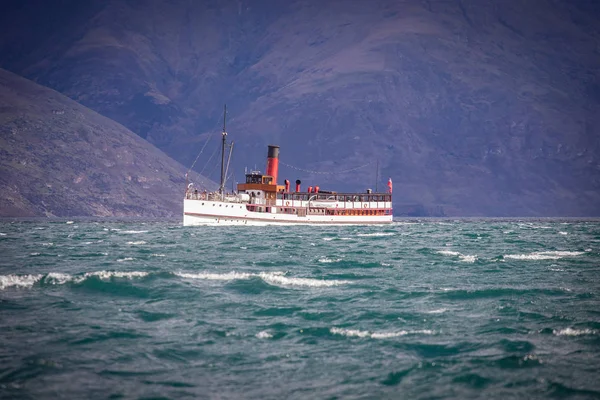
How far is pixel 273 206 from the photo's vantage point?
4966 inches

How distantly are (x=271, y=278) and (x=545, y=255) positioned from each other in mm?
27181

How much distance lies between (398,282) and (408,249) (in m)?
26.0

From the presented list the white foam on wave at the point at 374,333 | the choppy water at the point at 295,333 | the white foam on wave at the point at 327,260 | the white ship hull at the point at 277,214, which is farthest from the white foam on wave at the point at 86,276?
the white ship hull at the point at 277,214

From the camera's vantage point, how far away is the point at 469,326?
24.8 m

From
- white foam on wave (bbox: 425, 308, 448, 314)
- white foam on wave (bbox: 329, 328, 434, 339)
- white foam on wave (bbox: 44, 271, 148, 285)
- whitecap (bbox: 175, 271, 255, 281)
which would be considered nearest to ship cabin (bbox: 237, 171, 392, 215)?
whitecap (bbox: 175, 271, 255, 281)

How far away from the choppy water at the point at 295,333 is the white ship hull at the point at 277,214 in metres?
71.3

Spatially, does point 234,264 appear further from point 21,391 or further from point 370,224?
point 370,224

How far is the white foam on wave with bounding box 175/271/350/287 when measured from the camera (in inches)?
1382

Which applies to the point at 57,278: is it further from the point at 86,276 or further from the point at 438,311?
the point at 438,311

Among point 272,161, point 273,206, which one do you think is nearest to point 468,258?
point 273,206

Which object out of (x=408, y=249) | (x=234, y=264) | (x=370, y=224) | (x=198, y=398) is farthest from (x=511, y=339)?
(x=370, y=224)

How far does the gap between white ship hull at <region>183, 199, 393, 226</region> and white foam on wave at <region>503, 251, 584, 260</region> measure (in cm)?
6396

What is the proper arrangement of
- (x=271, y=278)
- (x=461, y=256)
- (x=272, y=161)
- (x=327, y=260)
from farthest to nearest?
(x=272, y=161) → (x=461, y=256) → (x=327, y=260) → (x=271, y=278)

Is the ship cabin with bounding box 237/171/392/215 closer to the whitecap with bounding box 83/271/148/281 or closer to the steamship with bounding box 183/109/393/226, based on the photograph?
the steamship with bounding box 183/109/393/226
